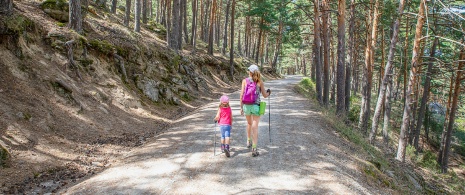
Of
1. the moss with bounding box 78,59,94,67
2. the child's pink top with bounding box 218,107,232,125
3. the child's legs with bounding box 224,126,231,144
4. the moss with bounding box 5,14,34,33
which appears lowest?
the child's legs with bounding box 224,126,231,144

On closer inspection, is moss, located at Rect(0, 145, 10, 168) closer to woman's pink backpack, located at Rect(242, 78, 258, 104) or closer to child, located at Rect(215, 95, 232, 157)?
child, located at Rect(215, 95, 232, 157)

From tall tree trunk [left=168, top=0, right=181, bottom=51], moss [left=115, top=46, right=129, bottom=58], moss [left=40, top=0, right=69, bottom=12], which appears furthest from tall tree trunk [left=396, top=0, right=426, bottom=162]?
moss [left=40, top=0, right=69, bottom=12]

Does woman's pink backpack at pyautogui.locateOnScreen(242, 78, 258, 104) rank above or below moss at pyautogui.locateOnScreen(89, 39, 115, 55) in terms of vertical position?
below

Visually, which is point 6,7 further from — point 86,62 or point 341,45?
point 341,45

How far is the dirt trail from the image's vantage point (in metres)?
5.24

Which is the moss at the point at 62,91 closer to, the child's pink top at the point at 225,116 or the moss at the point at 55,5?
the moss at the point at 55,5

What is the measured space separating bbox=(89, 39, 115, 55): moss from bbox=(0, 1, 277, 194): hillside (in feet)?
0.14

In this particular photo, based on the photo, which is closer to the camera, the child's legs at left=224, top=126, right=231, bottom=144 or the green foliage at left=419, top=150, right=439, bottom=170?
the child's legs at left=224, top=126, right=231, bottom=144

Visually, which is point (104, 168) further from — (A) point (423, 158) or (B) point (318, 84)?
(A) point (423, 158)

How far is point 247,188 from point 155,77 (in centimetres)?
1110

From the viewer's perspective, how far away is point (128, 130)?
391 inches

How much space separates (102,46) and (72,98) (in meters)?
3.87

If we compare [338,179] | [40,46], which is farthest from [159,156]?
[40,46]

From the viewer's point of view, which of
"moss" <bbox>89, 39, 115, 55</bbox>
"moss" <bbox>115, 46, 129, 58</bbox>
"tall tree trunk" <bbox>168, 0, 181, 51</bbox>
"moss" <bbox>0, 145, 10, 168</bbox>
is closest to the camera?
"moss" <bbox>0, 145, 10, 168</bbox>
